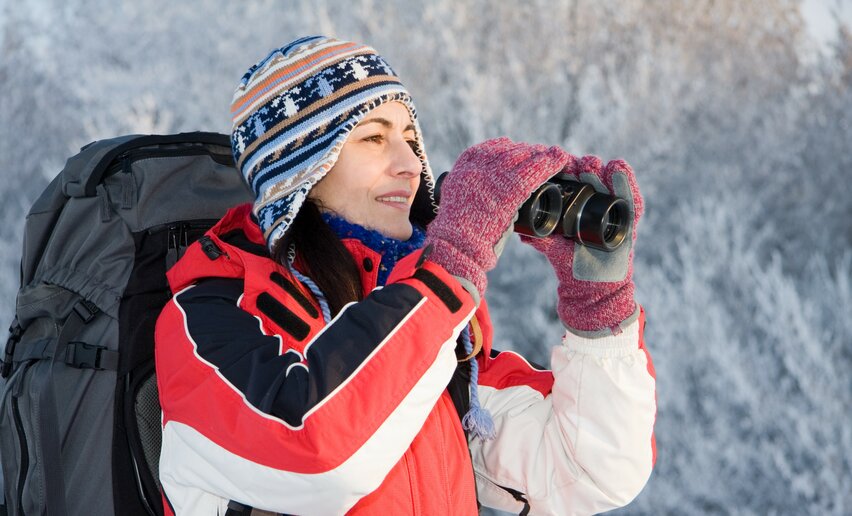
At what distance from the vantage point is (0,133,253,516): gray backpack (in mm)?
1165

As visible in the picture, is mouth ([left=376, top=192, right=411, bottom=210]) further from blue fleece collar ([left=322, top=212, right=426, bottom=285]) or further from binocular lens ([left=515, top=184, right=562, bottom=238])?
binocular lens ([left=515, top=184, right=562, bottom=238])

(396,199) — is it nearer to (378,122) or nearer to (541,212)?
(378,122)

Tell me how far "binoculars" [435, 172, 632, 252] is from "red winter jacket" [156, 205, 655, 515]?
0.50 feet

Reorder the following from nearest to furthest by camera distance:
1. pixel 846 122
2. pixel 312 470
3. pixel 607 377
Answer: pixel 312 470
pixel 607 377
pixel 846 122

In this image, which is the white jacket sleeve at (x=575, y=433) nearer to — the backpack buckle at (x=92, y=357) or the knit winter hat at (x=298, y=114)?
the knit winter hat at (x=298, y=114)

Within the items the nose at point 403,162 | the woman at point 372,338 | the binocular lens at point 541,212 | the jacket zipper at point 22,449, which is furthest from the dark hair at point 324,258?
the jacket zipper at point 22,449

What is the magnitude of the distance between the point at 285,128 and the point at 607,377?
1.91 ft

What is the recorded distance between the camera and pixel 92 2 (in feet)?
9.46

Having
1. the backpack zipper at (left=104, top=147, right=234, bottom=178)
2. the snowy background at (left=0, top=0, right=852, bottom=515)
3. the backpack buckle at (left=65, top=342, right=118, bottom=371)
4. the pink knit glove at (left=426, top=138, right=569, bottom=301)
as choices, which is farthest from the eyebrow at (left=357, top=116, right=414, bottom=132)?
the snowy background at (left=0, top=0, right=852, bottom=515)

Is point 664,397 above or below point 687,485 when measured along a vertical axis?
above

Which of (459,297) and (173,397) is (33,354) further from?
(459,297)

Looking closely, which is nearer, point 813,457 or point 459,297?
point 459,297

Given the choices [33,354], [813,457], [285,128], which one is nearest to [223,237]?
[285,128]

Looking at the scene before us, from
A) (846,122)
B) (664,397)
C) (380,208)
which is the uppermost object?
(380,208)
